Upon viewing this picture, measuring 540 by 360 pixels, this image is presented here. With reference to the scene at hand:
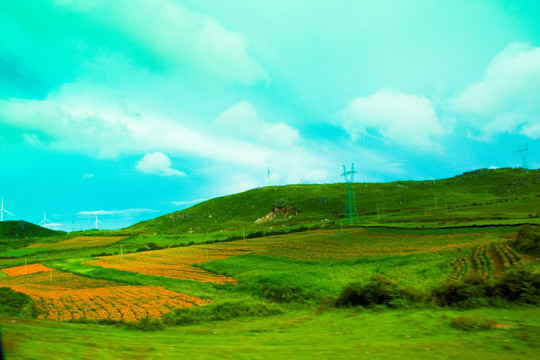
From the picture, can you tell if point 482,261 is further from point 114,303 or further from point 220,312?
point 114,303

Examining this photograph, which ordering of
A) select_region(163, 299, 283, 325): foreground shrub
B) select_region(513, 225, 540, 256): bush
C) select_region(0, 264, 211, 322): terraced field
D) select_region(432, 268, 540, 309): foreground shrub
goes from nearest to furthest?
select_region(432, 268, 540, 309): foreground shrub, select_region(163, 299, 283, 325): foreground shrub, select_region(0, 264, 211, 322): terraced field, select_region(513, 225, 540, 256): bush

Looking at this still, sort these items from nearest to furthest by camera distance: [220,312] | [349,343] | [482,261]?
[349,343], [220,312], [482,261]

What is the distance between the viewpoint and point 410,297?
18281 millimetres

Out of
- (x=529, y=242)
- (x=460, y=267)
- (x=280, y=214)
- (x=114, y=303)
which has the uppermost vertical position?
(x=280, y=214)

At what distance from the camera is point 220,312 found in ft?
71.4

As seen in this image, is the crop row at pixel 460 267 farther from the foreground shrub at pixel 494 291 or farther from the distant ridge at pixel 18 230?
the distant ridge at pixel 18 230

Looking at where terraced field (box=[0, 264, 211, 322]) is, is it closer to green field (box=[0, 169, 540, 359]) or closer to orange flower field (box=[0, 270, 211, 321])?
orange flower field (box=[0, 270, 211, 321])

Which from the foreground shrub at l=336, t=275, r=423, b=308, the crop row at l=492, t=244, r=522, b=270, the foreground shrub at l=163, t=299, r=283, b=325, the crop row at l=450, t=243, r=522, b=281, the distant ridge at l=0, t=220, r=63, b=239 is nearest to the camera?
the foreground shrub at l=336, t=275, r=423, b=308

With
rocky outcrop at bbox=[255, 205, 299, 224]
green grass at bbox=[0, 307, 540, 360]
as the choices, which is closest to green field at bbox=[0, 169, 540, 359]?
green grass at bbox=[0, 307, 540, 360]

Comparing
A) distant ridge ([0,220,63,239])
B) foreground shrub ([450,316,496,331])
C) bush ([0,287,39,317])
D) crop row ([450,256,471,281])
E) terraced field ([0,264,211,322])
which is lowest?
terraced field ([0,264,211,322])

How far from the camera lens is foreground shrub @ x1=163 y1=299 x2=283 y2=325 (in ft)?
67.0

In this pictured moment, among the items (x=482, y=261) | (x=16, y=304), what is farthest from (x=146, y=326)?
(x=482, y=261)

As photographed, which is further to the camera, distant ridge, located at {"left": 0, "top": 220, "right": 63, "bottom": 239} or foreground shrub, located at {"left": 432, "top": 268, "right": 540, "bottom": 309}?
distant ridge, located at {"left": 0, "top": 220, "right": 63, "bottom": 239}

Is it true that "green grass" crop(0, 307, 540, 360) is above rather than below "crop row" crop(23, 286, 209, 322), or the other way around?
above
